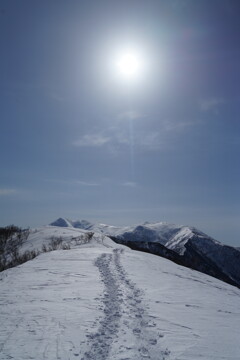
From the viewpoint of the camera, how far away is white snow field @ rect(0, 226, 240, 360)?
611cm

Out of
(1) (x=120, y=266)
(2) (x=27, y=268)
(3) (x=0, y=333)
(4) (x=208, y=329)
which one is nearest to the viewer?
(3) (x=0, y=333)

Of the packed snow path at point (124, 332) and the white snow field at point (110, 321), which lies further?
the white snow field at point (110, 321)

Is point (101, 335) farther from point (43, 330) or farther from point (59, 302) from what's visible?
point (59, 302)

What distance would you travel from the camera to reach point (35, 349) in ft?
19.7

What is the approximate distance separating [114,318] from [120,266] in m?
10.6

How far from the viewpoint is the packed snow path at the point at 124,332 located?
5.98 meters

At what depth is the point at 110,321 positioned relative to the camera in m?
7.86

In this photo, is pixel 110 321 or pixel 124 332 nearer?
pixel 124 332

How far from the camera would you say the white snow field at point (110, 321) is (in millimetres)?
6105

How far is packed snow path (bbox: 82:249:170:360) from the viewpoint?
5981mm

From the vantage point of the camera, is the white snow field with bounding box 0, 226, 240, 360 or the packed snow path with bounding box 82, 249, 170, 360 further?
the white snow field with bounding box 0, 226, 240, 360

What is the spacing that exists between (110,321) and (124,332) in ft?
2.71

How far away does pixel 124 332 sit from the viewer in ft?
23.4

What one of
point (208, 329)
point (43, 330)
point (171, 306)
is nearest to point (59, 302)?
point (43, 330)
